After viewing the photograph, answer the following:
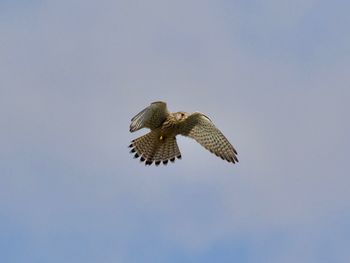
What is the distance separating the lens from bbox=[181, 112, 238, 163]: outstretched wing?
23.0 meters

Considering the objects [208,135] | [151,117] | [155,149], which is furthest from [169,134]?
[208,135]

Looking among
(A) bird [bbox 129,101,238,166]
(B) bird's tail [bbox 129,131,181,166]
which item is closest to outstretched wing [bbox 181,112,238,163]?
(A) bird [bbox 129,101,238,166]

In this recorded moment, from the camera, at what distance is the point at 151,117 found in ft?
76.6

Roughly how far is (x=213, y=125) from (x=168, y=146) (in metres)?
1.43

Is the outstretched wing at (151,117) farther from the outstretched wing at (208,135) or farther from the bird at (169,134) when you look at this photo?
the outstretched wing at (208,135)

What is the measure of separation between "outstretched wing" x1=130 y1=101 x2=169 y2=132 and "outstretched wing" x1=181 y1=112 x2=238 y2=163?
2.01 ft

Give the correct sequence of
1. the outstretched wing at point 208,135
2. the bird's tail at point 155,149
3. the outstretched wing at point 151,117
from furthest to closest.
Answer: the bird's tail at point 155,149, the outstretched wing at point 208,135, the outstretched wing at point 151,117

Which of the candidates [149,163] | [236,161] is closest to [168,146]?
[149,163]

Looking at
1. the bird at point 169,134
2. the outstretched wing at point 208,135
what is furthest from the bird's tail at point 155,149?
the outstretched wing at point 208,135

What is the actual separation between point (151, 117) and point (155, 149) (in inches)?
44.9

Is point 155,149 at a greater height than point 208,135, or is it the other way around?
point 155,149

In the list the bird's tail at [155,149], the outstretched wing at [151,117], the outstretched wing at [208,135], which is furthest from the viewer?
the bird's tail at [155,149]

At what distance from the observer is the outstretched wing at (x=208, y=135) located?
22953 millimetres

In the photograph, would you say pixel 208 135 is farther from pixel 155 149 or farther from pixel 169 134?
pixel 155 149
